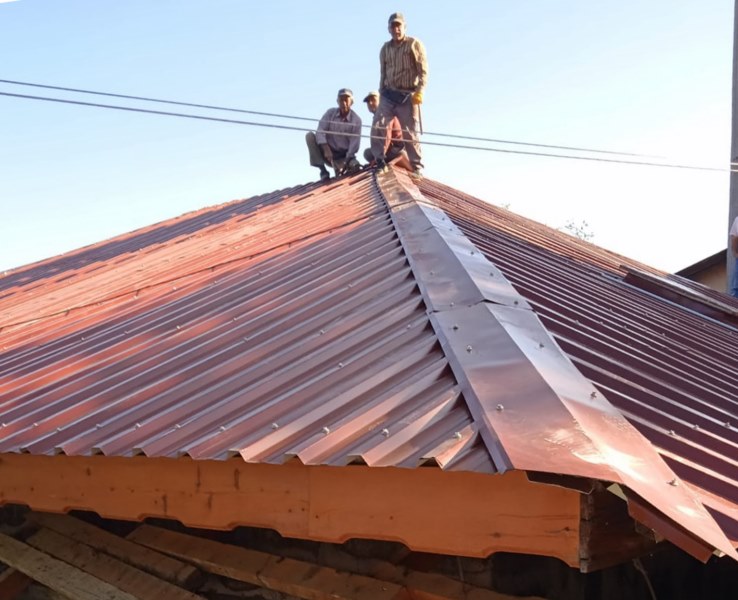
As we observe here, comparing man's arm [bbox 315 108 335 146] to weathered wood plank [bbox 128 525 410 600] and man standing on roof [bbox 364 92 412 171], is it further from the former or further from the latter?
weathered wood plank [bbox 128 525 410 600]

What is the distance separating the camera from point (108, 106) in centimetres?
757

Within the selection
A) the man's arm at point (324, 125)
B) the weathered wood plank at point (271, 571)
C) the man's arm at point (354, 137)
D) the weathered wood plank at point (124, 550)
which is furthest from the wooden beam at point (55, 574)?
the man's arm at point (324, 125)

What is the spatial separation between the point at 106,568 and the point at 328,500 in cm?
179

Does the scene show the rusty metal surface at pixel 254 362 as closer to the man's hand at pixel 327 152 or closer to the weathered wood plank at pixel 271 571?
the weathered wood plank at pixel 271 571

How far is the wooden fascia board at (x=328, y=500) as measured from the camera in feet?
6.68

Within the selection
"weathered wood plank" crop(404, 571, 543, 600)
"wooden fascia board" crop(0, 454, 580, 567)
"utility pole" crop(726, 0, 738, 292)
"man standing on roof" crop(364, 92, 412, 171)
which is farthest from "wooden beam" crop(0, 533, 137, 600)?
"utility pole" crop(726, 0, 738, 292)

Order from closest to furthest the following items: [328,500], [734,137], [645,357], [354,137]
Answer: [328,500] → [645,357] → [354,137] → [734,137]

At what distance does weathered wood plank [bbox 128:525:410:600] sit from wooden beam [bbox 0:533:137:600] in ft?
0.86

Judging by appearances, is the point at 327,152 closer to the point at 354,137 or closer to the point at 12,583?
the point at 354,137

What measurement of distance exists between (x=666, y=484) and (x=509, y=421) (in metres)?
0.40

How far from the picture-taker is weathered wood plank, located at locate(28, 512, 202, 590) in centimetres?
350

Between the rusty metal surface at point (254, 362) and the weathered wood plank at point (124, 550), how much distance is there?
2.17ft

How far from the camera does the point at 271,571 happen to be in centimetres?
330

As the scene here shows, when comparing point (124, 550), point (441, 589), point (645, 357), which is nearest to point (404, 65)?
point (645, 357)
